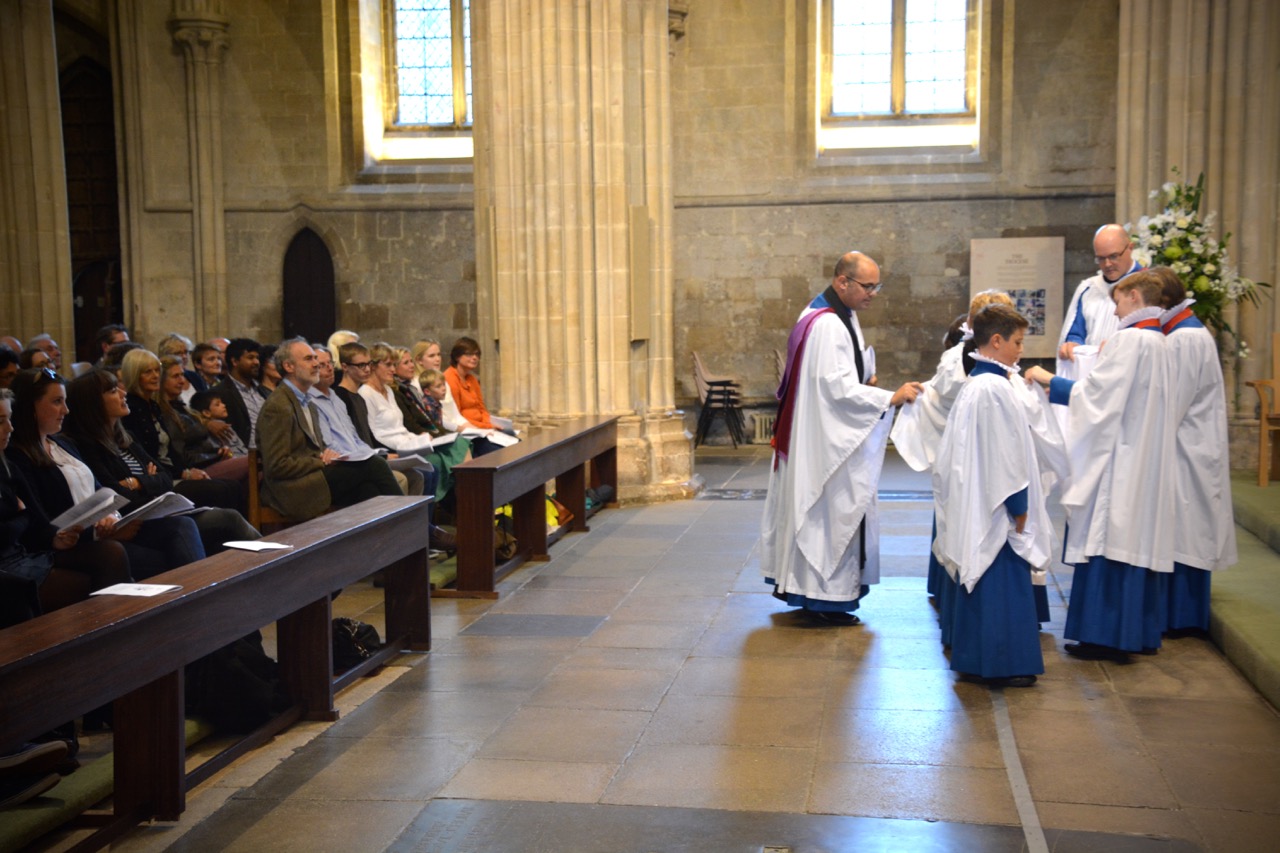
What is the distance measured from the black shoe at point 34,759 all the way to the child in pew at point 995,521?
10.4 feet

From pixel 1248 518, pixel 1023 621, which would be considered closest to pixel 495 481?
pixel 1023 621

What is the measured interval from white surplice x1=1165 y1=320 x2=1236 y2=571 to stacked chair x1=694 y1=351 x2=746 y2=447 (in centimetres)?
890

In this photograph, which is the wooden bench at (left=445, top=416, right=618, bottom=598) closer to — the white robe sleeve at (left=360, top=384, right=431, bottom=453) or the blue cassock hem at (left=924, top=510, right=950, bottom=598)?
the white robe sleeve at (left=360, top=384, right=431, bottom=453)

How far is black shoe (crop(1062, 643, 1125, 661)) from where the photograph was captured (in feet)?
18.0

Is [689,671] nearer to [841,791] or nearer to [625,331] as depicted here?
[841,791]

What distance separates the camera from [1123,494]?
17.8 feet

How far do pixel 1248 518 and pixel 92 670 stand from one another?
672 centimetres

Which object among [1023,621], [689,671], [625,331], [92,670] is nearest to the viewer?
[92,670]

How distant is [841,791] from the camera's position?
13.2ft

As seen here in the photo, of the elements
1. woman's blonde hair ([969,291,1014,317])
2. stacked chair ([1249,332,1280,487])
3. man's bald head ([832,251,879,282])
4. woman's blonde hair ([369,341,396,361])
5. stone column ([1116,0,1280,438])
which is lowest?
stacked chair ([1249,332,1280,487])

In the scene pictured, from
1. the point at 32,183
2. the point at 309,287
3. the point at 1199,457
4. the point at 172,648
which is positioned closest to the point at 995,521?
the point at 1199,457

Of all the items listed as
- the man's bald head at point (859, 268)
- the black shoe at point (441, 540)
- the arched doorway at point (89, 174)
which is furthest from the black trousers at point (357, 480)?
the arched doorway at point (89, 174)

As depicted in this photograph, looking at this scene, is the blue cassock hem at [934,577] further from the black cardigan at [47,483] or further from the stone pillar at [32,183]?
the stone pillar at [32,183]

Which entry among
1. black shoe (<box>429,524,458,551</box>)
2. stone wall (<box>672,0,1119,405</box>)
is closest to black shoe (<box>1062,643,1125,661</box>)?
black shoe (<box>429,524,458,551</box>)
